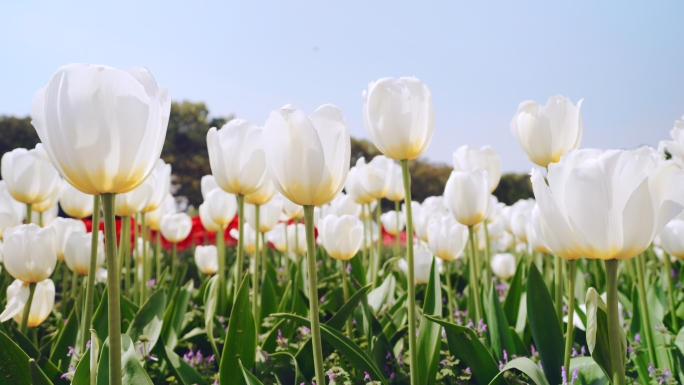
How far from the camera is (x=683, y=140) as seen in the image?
2158mm

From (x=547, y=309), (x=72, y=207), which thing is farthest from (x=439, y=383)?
(x=72, y=207)

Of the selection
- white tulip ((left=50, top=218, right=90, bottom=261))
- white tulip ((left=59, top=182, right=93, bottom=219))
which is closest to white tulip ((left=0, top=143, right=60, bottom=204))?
white tulip ((left=50, top=218, right=90, bottom=261))

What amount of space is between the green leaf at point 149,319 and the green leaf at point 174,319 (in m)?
0.22

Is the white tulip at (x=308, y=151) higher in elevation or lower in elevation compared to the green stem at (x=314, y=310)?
higher

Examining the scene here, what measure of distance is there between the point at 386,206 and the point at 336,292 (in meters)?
16.5

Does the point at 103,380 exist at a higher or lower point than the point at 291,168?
lower

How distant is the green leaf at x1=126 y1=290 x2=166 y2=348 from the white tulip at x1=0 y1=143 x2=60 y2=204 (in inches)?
39.9

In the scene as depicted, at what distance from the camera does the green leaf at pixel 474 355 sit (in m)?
1.74

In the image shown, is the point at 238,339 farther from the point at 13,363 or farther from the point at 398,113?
the point at 398,113

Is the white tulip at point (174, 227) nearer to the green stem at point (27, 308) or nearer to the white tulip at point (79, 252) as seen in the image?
the white tulip at point (79, 252)

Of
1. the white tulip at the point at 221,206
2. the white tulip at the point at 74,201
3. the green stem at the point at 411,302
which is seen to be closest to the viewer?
the green stem at the point at 411,302

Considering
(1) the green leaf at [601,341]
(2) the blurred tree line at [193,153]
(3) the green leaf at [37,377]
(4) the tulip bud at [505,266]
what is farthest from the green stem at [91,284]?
(2) the blurred tree line at [193,153]

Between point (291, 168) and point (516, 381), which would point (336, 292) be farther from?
point (291, 168)

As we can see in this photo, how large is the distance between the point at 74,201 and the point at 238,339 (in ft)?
6.26
